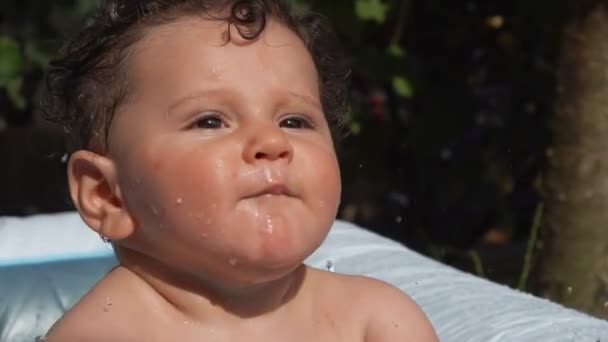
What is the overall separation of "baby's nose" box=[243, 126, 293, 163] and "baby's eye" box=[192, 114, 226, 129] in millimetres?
64

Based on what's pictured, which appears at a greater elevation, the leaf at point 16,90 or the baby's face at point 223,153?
the baby's face at point 223,153

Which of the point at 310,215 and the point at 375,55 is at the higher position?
the point at 310,215

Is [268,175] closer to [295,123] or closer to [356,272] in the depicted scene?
[295,123]

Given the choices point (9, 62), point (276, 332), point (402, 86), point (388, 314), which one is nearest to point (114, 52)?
point (276, 332)

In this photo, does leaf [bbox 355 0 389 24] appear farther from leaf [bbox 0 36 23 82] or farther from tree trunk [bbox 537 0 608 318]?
leaf [bbox 0 36 23 82]

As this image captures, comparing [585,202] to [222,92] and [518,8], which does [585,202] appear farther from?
[222,92]

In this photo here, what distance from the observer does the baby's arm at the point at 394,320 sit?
6.93ft

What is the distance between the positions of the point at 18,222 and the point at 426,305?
3.90ft

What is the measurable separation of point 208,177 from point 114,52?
333mm

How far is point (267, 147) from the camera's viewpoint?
183 centimetres

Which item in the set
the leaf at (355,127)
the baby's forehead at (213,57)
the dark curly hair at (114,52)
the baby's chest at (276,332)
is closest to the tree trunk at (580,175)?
the leaf at (355,127)

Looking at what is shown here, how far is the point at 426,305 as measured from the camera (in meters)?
2.51

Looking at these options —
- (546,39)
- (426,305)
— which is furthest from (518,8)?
(426,305)

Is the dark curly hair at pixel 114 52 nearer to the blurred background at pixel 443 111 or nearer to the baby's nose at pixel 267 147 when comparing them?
the baby's nose at pixel 267 147
